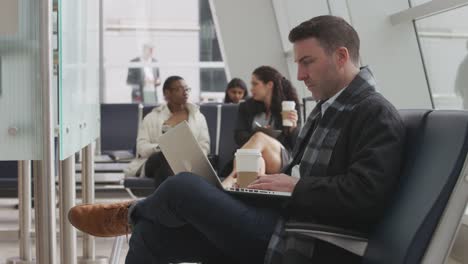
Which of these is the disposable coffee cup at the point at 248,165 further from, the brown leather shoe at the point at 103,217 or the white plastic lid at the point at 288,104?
the white plastic lid at the point at 288,104

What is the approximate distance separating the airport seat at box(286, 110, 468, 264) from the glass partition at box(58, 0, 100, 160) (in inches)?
41.6

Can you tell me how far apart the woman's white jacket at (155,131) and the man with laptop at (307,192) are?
279cm

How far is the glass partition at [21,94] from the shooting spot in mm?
2512

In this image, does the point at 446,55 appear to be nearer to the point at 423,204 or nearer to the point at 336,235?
the point at 336,235

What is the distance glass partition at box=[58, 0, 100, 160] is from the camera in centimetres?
271

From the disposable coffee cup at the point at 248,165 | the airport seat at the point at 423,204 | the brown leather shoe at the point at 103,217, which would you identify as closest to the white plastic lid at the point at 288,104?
the disposable coffee cup at the point at 248,165

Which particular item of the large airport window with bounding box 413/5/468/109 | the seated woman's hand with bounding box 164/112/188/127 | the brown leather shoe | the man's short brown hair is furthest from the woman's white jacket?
the man's short brown hair

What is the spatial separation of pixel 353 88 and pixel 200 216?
1.96 ft

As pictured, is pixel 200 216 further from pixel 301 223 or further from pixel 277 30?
pixel 277 30

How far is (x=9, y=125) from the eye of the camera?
254cm

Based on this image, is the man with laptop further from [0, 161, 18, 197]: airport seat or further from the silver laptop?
[0, 161, 18, 197]: airport seat

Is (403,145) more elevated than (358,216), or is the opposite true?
(403,145)

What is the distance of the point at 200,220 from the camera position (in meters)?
2.33

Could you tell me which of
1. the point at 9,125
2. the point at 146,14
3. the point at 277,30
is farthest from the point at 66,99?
the point at 146,14
